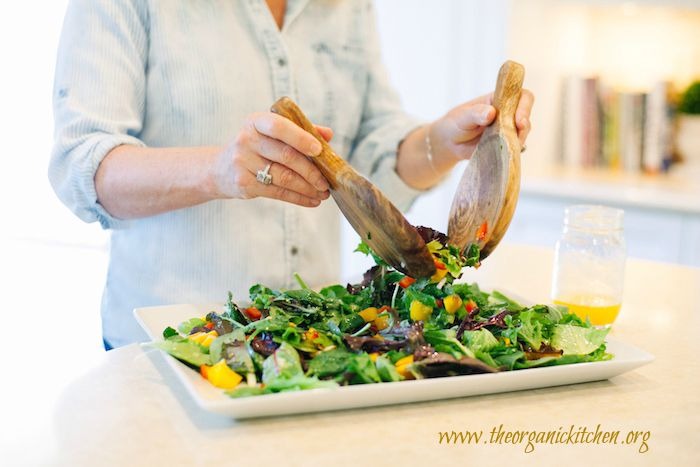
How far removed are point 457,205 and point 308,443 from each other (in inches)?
23.0

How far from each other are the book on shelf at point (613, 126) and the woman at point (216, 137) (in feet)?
5.14

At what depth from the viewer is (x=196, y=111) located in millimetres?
1504

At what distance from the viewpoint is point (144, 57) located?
4.83ft

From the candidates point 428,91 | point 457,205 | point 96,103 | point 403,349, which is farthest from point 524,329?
point 428,91

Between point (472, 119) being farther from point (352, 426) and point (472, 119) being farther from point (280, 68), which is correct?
point (352, 426)

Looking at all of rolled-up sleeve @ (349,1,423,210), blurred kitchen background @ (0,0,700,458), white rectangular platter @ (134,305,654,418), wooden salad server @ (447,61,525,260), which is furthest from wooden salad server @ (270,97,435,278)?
blurred kitchen background @ (0,0,700,458)

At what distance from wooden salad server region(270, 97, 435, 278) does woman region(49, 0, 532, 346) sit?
37mm

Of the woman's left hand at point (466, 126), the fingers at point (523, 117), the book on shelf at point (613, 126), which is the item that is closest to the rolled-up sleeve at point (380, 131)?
the woman's left hand at point (466, 126)

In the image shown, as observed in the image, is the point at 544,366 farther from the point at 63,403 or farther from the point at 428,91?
the point at 428,91

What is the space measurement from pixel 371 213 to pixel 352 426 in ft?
0.99

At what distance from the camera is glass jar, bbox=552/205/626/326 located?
4.17 ft

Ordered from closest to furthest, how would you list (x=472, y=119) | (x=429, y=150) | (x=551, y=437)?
(x=551, y=437), (x=472, y=119), (x=429, y=150)

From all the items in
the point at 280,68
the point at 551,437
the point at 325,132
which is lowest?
the point at 551,437

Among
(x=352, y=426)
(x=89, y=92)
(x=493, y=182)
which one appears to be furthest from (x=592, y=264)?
(x=89, y=92)
